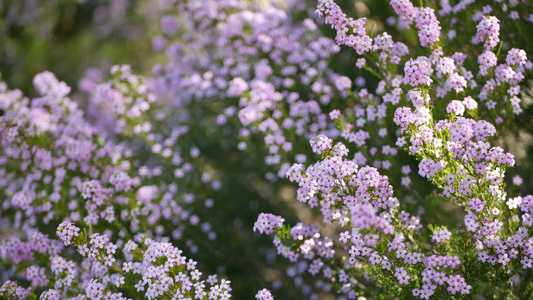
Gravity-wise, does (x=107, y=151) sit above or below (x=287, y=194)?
below

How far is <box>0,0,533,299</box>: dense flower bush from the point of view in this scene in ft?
9.71

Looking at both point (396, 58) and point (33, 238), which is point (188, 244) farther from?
point (396, 58)

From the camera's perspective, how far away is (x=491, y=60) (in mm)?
3293

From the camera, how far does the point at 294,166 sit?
307cm

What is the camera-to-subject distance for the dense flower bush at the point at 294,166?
9.71 feet

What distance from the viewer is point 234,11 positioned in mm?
5656

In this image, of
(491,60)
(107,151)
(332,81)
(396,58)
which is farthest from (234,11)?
(491,60)

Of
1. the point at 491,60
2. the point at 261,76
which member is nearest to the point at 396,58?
the point at 491,60

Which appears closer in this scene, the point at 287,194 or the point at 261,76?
the point at 261,76

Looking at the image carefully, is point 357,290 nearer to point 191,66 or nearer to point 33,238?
point 33,238

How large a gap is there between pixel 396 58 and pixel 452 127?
3.00 ft

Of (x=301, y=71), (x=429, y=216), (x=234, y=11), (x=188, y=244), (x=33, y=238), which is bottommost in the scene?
(x=33, y=238)

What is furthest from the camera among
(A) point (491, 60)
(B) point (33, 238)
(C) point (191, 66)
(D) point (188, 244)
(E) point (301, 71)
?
(C) point (191, 66)

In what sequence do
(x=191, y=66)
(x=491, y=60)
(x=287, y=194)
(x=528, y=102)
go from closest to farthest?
(x=491, y=60) < (x=528, y=102) < (x=191, y=66) < (x=287, y=194)
